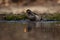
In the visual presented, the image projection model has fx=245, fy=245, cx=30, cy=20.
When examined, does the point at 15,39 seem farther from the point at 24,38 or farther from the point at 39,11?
the point at 39,11

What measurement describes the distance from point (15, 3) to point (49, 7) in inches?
66.1

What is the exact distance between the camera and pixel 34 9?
439 inches

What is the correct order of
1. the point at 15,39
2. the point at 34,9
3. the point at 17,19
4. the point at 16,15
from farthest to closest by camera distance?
the point at 34,9 → the point at 16,15 → the point at 17,19 → the point at 15,39

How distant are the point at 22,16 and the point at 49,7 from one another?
1953 millimetres

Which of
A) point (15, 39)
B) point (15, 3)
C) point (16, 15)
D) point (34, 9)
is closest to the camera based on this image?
point (15, 39)

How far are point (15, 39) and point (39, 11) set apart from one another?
6.61 meters

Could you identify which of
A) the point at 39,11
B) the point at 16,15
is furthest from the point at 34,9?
the point at 16,15

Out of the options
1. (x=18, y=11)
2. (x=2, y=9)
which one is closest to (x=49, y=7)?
(x=18, y=11)

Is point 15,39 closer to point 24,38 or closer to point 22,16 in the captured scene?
point 24,38

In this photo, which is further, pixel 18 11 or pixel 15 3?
pixel 15 3

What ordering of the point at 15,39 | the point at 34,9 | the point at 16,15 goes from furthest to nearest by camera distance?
the point at 34,9
the point at 16,15
the point at 15,39

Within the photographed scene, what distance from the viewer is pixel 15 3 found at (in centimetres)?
1190

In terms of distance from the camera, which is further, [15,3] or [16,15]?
[15,3]

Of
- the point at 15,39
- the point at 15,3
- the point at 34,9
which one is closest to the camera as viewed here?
the point at 15,39
